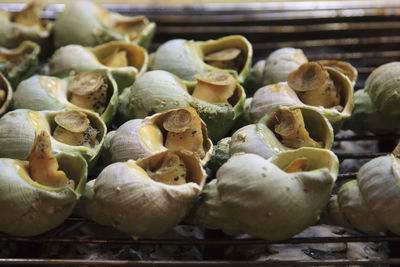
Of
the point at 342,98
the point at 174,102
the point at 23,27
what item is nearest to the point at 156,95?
the point at 174,102

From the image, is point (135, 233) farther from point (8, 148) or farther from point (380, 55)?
point (380, 55)

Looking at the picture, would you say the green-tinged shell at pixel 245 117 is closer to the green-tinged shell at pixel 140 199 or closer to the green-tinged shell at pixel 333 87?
the green-tinged shell at pixel 333 87

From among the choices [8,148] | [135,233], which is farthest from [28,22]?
[135,233]

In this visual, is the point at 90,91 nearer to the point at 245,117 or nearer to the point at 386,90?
the point at 245,117

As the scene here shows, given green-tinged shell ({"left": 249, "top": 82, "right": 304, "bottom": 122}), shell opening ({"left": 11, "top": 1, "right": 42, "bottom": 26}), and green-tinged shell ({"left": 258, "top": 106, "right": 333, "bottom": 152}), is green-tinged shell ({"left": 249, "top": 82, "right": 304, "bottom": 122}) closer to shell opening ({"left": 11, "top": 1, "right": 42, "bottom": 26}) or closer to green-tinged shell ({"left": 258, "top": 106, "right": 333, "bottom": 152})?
green-tinged shell ({"left": 258, "top": 106, "right": 333, "bottom": 152})

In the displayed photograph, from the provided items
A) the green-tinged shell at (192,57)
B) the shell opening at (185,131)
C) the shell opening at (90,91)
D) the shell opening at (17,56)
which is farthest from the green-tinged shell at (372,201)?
the shell opening at (17,56)

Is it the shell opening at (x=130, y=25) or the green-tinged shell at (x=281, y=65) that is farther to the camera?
the shell opening at (x=130, y=25)

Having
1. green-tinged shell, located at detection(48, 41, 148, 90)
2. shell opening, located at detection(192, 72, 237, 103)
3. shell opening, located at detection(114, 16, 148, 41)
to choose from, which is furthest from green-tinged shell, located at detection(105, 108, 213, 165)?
shell opening, located at detection(114, 16, 148, 41)
